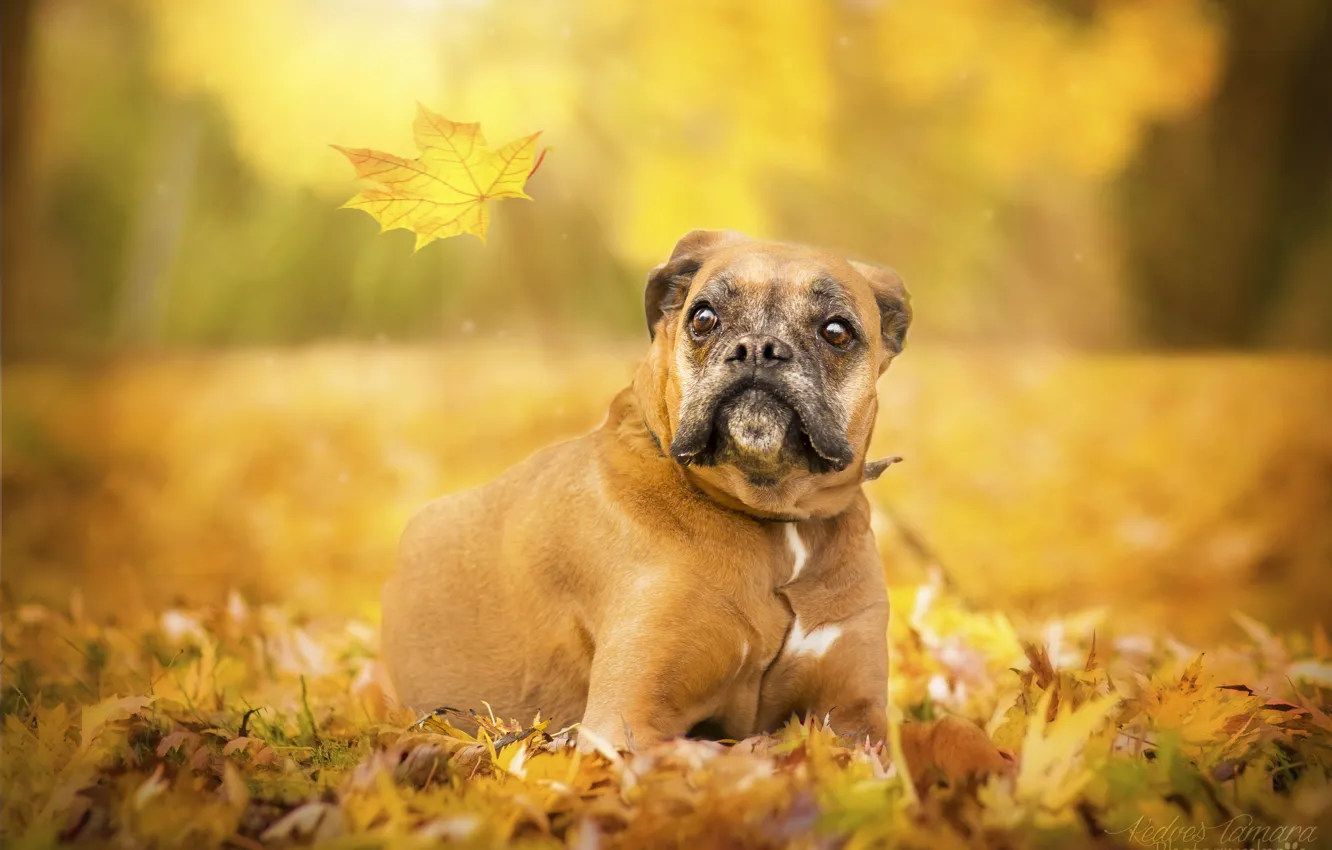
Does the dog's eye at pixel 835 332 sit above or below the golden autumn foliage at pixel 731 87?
below

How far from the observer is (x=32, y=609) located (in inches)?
200

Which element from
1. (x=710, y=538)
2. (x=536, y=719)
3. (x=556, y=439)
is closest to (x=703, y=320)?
(x=710, y=538)

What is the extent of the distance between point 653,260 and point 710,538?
430cm

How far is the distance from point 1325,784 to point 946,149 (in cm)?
593

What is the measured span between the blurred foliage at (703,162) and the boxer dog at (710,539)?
13.1 feet

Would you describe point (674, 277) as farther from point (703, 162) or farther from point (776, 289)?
point (703, 162)

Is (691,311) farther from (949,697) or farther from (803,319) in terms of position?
(949,697)

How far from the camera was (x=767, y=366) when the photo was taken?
2953mm

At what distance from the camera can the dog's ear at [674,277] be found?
3.37 meters

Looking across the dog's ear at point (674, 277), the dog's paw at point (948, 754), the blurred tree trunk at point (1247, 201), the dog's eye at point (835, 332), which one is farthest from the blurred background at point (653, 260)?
the dog's paw at point (948, 754)

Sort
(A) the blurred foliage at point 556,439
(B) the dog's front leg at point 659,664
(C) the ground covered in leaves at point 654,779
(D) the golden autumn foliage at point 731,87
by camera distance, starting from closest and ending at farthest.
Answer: (C) the ground covered in leaves at point 654,779
(B) the dog's front leg at point 659,664
(D) the golden autumn foliage at point 731,87
(A) the blurred foliage at point 556,439

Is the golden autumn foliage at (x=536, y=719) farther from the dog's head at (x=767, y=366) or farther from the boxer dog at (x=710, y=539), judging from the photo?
the dog's head at (x=767, y=366)

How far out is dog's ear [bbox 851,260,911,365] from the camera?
345 cm

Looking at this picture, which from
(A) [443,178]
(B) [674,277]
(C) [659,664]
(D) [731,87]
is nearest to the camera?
(C) [659,664]
